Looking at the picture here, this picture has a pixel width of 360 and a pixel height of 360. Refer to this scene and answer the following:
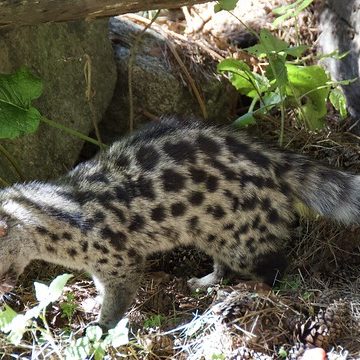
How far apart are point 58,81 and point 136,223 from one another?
1309mm

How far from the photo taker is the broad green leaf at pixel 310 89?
499 centimetres

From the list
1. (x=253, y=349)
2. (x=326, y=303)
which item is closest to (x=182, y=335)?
(x=253, y=349)

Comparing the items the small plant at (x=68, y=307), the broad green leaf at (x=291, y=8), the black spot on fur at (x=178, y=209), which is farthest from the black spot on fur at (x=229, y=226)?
the broad green leaf at (x=291, y=8)

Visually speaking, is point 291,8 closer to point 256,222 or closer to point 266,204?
point 266,204

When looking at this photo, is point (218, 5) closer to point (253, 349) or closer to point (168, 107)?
point (168, 107)

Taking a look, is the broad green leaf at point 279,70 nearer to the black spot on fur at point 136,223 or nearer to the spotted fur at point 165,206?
the spotted fur at point 165,206

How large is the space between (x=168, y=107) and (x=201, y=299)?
1.72 metres

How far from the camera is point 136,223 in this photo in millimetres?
4312

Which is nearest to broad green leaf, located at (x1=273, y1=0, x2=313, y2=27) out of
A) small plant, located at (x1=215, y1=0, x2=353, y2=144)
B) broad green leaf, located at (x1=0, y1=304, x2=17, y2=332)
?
small plant, located at (x1=215, y1=0, x2=353, y2=144)

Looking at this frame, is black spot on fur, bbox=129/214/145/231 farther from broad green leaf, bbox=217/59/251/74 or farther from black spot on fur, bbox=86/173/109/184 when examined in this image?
broad green leaf, bbox=217/59/251/74

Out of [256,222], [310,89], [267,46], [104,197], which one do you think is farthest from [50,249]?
[310,89]

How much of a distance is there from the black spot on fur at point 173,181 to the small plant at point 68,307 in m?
0.84

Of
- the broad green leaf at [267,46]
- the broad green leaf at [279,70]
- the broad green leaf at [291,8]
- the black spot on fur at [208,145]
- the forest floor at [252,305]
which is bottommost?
the forest floor at [252,305]

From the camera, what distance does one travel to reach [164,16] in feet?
20.7
